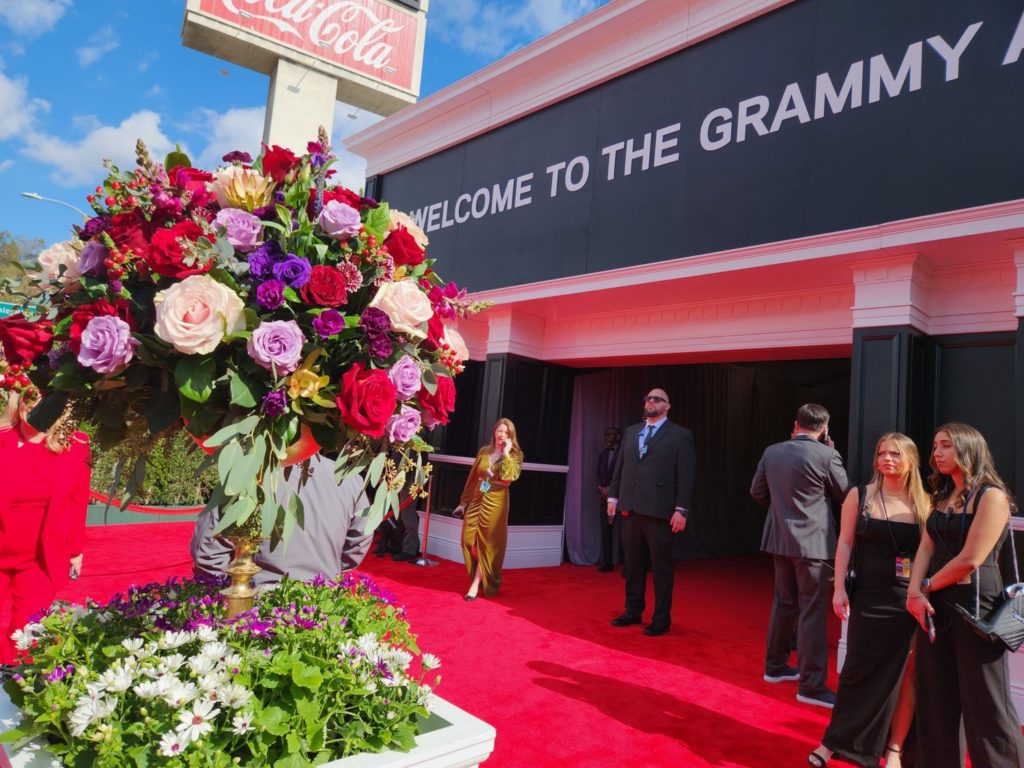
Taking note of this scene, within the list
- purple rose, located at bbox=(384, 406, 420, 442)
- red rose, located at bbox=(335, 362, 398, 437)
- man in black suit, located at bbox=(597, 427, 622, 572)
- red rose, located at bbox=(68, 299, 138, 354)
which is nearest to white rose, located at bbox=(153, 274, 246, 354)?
red rose, located at bbox=(68, 299, 138, 354)

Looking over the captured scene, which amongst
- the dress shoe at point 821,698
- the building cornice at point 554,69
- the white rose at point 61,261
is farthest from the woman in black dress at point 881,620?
the building cornice at point 554,69

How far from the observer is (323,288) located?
1184mm

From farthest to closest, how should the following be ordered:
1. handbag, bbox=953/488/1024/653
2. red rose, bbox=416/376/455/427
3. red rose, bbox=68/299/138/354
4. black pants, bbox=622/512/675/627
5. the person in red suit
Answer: black pants, bbox=622/512/675/627 → the person in red suit → handbag, bbox=953/488/1024/653 → red rose, bbox=416/376/455/427 → red rose, bbox=68/299/138/354

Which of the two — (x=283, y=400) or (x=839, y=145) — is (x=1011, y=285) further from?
(x=283, y=400)

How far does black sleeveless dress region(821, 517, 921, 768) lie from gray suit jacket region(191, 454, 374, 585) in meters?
2.20

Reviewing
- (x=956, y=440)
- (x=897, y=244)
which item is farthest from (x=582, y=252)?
(x=956, y=440)

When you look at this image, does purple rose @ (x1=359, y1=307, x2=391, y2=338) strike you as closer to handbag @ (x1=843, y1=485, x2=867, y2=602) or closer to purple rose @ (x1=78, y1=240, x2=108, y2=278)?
purple rose @ (x1=78, y1=240, x2=108, y2=278)

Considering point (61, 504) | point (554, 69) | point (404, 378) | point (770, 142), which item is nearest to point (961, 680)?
point (404, 378)

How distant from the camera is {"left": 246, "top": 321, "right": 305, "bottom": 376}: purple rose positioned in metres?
1.12

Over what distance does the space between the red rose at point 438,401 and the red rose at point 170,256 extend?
492 millimetres

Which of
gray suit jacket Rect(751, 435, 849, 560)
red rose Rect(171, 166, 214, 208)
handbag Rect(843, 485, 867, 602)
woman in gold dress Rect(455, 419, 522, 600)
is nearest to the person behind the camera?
red rose Rect(171, 166, 214, 208)

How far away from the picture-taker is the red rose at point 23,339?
46.4 inches

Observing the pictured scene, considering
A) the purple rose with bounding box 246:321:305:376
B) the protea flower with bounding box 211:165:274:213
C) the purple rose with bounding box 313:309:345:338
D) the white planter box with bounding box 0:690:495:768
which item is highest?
the protea flower with bounding box 211:165:274:213

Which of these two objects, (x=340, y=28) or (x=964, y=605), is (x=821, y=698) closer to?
(x=964, y=605)
